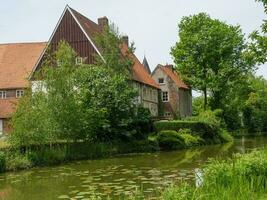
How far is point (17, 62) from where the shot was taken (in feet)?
176

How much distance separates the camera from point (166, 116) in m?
68.6

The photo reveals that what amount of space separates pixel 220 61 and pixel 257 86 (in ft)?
82.2

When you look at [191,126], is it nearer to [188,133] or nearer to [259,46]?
[188,133]

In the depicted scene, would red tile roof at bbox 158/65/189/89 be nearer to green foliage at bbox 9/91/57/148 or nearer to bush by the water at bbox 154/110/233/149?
bush by the water at bbox 154/110/233/149

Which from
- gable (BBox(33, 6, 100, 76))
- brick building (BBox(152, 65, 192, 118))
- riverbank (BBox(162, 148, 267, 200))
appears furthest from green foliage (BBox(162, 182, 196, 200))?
Result: brick building (BBox(152, 65, 192, 118))

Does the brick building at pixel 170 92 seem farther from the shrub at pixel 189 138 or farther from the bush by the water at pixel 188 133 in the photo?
the shrub at pixel 189 138

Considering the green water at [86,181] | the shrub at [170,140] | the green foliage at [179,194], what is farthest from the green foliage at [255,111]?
the green foliage at [179,194]

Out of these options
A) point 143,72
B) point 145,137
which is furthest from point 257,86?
point 145,137

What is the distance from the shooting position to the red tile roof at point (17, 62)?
51031mm

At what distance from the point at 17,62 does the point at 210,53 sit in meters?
24.5

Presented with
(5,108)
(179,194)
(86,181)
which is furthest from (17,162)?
(5,108)

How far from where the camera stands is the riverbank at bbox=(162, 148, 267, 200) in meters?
10.1

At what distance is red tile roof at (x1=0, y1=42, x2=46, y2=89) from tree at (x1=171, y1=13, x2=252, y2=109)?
762 inches

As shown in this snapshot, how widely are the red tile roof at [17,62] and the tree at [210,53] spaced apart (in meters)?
19.4
